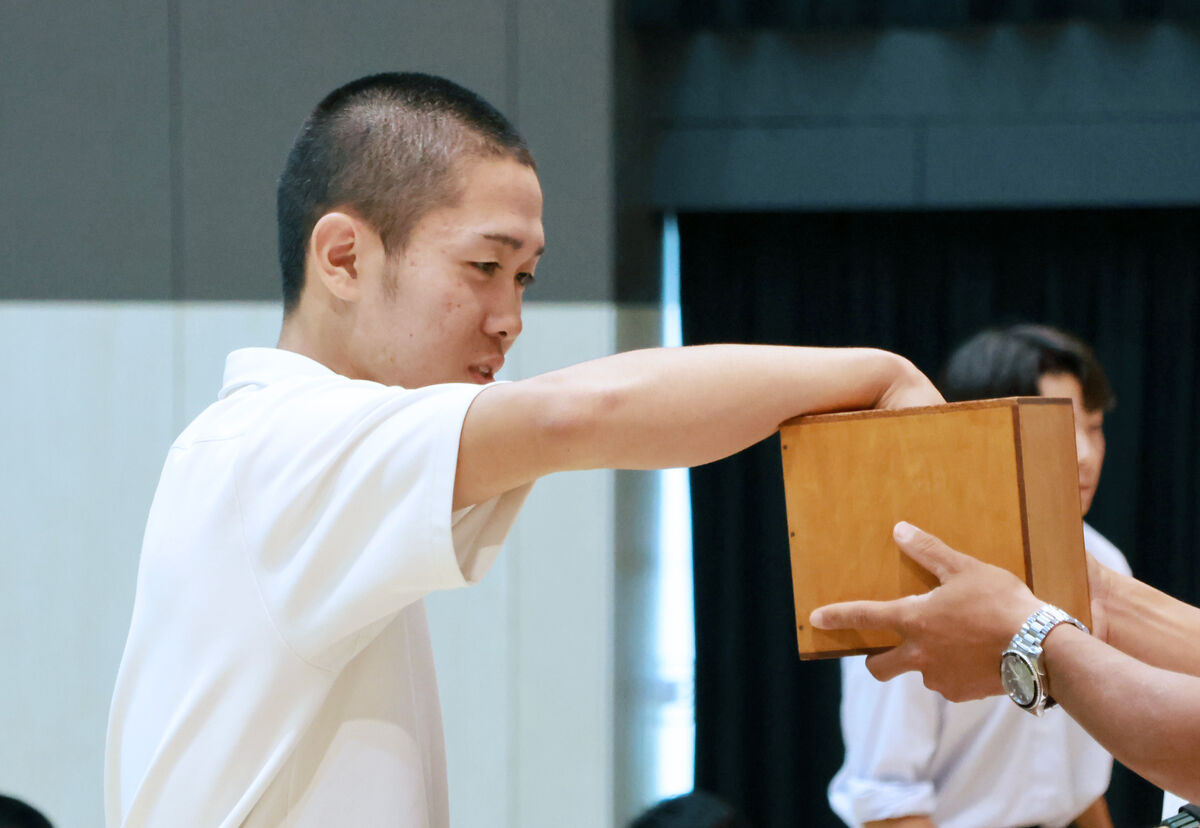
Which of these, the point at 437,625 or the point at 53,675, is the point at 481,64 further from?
the point at 53,675

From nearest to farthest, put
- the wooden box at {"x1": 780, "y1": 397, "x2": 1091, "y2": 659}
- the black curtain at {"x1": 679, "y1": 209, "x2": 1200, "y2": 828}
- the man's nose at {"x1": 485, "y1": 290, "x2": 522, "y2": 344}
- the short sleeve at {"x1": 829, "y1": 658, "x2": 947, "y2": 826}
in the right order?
the wooden box at {"x1": 780, "y1": 397, "x2": 1091, "y2": 659} < the man's nose at {"x1": 485, "y1": 290, "x2": 522, "y2": 344} < the short sleeve at {"x1": 829, "y1": 658, "x2": 947, "y2": 826} < the black curtain at {"x1": 679, "y1": 209, "x2": 1200, "y2": 828}

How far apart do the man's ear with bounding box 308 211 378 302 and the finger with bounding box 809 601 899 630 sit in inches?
18.2

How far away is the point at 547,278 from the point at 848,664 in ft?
4.85

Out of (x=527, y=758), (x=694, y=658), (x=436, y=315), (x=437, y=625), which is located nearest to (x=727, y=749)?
(x=694, y=658)

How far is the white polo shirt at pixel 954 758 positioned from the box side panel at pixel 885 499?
0.73 metres

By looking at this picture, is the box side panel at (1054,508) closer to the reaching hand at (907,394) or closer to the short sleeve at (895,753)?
the reaching hand at (907,394)

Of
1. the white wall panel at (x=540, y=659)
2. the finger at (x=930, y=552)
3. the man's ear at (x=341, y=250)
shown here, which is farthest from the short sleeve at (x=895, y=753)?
the white wall panel at (x=540, y=659)

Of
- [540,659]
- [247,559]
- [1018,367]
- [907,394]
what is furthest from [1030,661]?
[540,659]

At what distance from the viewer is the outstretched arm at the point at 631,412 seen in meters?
0.76

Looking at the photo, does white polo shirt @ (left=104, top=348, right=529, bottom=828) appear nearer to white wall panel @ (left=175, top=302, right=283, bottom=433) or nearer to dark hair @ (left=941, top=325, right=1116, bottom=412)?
dark hair @ (left=941, top=325, right=1116, bottom=412)

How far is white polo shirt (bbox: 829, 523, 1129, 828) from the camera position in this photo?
1593 millimetres

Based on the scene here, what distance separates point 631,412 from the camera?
30.6 inches

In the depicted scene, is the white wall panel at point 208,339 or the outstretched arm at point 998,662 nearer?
the outstretched arm at point 998,662

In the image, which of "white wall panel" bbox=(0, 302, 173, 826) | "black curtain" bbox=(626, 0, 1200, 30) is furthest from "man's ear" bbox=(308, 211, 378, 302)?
"black curtain" bbox=(626, 0, 1200, 30)
